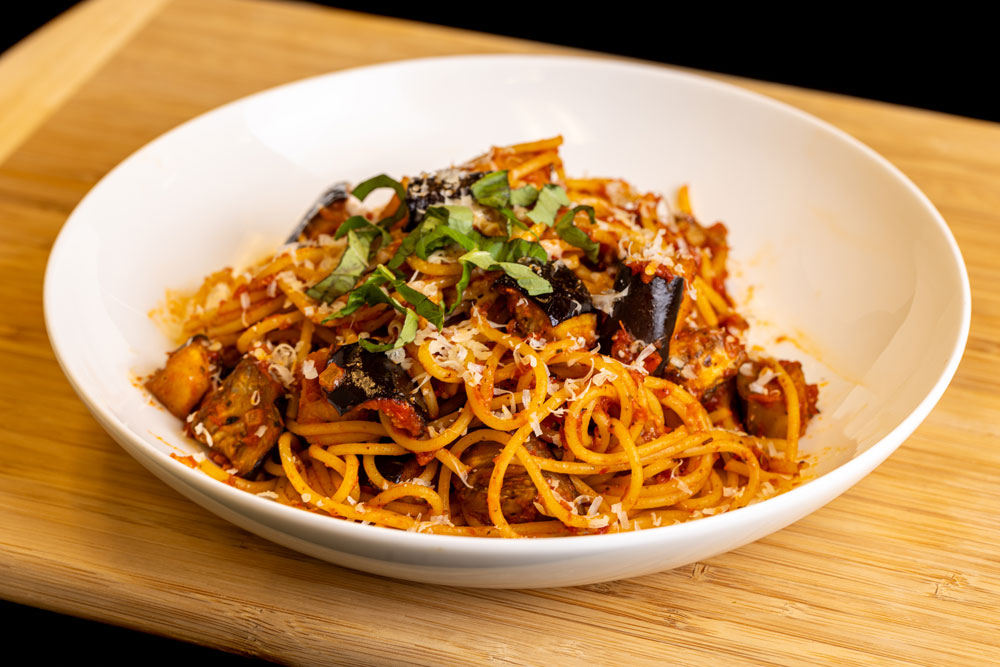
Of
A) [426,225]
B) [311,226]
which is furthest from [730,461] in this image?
[311,226]

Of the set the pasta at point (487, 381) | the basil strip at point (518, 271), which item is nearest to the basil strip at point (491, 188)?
the pasta at point (487, 381)

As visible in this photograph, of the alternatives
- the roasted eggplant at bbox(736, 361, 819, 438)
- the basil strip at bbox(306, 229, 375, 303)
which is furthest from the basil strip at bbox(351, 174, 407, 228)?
the roasted eggplant at bbox(736, 361, 819, 438)

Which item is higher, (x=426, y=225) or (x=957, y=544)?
(x=426, y=225)

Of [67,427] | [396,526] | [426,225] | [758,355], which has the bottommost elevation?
[67,427]

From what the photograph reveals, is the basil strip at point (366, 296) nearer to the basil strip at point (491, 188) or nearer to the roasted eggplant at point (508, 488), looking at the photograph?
the basil strip at point (491, 188)

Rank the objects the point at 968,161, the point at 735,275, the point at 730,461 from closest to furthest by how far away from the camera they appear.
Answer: the point at 730,461 → the point at 735,275 → the point at 968,161

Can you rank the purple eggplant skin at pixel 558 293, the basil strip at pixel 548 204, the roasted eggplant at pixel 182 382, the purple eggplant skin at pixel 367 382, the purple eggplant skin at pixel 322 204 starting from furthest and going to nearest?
the purple eggplant skin at pixel 322 204 < the basil strip at pixel 548 204 < the roasted eggplant at pixel 182 382 < the purple eggplant skin at pixel 558 293 < the purple eggplant skin at pixel 367 382

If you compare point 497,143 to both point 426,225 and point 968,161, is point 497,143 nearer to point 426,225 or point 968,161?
point 426,225
